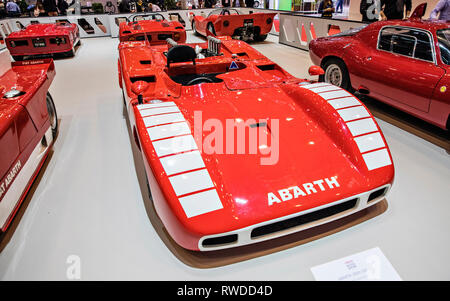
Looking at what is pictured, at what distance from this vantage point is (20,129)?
2203 mm

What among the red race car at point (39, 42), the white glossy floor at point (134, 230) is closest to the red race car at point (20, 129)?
the white glossy floor at point (134, 230)

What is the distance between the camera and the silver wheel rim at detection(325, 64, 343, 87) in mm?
4174

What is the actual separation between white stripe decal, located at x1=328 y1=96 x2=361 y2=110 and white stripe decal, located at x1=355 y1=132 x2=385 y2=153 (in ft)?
1.03

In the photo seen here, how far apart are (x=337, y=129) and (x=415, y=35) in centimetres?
207

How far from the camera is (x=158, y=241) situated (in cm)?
195

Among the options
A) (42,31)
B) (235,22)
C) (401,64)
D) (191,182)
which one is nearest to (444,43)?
(401,64)

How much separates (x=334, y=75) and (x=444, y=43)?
56.7 inches

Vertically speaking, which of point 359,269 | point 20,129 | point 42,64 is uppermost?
point 42,64

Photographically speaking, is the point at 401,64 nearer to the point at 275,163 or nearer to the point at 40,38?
the point at 275,163

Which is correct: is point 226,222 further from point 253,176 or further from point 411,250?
point 411,250

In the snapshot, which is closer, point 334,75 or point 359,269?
point 359,269

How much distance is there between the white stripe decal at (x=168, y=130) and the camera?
190 centimetres

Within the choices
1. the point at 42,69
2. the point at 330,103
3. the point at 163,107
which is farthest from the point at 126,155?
the point at 330,103

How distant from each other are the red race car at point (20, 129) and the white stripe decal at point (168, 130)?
94 centimetres
